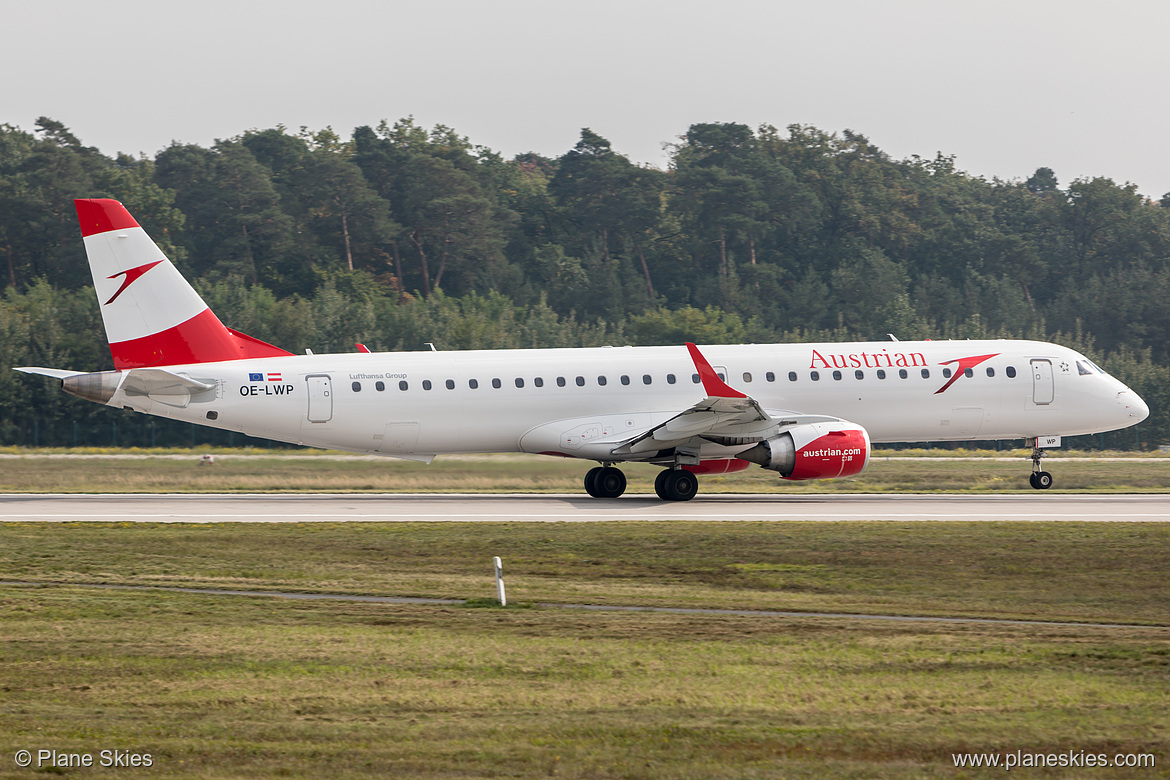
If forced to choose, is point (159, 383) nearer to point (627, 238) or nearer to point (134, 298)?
point (134, 298)

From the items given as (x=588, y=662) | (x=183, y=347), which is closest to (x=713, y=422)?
(x=183, y=347)

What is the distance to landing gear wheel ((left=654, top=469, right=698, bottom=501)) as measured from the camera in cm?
2984

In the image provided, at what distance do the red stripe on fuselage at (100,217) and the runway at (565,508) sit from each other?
6.42 meters

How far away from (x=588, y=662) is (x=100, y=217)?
20732 millimetres

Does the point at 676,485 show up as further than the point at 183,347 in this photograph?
Yes

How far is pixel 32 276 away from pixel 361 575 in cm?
7136

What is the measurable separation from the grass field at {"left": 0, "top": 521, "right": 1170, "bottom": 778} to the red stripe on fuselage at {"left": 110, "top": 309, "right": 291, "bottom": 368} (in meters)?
7.85

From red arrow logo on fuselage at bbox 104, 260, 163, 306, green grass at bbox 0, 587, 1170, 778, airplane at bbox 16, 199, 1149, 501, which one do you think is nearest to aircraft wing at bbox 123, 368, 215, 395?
airplane at bbox 16, 199, 1149, 501

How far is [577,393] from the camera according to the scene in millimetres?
30656

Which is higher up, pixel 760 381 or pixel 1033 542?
pixel 760 381

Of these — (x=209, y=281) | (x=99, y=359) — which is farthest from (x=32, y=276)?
(x=99, y=359)

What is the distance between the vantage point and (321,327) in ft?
217

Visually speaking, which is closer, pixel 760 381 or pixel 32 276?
pixel 760 381

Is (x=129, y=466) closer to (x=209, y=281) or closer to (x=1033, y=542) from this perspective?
(x=1033, y=542)
